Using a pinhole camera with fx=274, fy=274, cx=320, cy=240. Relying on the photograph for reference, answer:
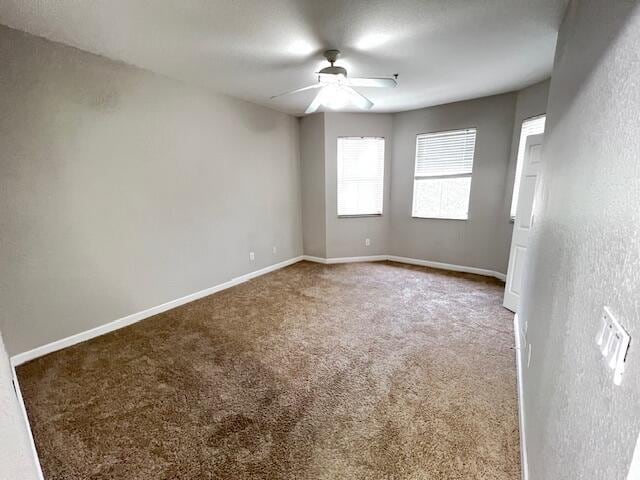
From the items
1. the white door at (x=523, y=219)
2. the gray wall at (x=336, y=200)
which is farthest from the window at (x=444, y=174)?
the white door at (x=523, y=219)

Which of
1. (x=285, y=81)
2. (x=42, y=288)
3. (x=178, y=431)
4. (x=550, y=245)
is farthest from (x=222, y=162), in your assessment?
(x=550, y=245)

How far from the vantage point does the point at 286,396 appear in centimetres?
181

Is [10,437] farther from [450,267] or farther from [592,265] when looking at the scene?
[450,267]

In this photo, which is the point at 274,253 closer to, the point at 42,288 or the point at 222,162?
the point at 222,162

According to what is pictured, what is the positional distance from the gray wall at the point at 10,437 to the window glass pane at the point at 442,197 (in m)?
4.68

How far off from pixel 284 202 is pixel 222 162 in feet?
4.27

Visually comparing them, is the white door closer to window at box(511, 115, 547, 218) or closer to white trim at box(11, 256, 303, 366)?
window at box(511, 115, 547, 218)

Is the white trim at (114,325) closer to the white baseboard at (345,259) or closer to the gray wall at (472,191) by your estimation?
the white baseboard at (345,259)

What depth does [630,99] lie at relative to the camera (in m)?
0.64

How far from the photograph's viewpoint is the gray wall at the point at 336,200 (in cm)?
448

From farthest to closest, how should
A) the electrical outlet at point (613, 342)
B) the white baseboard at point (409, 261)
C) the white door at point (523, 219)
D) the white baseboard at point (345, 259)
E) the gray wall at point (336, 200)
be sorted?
the white baseboard at point (345, 259) < the gray wall at point (336, 200) < the white baseboard at point (409, 261) < the white door at point (523, 219) < the electrical outlet at point (613, 342)

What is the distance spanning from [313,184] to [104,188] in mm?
2942

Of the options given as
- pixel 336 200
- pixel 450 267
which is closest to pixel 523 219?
pixel 450 267

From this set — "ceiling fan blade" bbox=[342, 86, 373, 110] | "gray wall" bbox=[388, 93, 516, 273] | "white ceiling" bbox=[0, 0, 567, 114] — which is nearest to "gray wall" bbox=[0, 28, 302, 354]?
"white ceiling" bbox=[0, 0, 567, 114]
